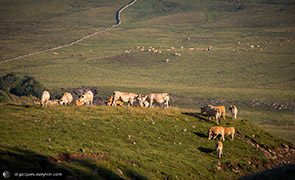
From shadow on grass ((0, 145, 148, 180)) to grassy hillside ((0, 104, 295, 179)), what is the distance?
38 mm

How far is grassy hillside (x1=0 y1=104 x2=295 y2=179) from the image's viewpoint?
17094mm

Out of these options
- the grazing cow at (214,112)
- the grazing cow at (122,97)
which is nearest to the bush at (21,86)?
the grazing cow at (122,97)

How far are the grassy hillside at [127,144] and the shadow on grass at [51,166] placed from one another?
4 cm

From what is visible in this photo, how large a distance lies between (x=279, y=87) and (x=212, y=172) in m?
76.5

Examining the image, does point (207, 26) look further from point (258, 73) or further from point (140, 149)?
point (140, 149)

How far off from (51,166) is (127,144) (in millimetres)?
6968

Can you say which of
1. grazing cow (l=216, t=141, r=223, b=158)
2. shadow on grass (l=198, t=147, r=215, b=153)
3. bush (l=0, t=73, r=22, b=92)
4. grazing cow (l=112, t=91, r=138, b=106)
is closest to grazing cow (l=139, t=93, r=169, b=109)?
grazing cow (l=112, t=91, r=138, b=106)

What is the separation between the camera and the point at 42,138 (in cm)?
2006

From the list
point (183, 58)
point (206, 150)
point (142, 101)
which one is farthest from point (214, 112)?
point (183, 58)

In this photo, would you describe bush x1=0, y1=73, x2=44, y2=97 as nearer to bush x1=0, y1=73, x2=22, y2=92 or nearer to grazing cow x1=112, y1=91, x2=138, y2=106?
bush x1=0, y1=73, x2=22, y2=92

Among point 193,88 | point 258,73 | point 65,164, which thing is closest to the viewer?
point 65,164

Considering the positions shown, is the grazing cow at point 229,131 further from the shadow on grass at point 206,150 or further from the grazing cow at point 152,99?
the grazing cow at point 152,99

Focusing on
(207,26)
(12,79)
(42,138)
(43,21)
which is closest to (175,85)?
(12,79)

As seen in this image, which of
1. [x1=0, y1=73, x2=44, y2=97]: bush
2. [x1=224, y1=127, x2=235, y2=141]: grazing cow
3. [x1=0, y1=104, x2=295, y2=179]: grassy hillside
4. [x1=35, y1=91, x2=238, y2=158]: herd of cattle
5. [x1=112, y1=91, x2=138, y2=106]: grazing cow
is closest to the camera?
[x1=0, y1=104, x2=295, y2=179]: grassy hillside
